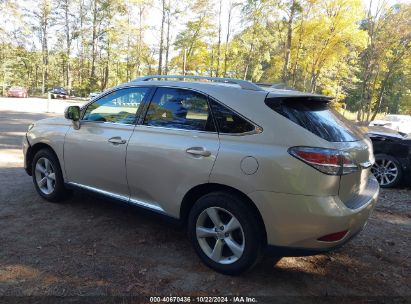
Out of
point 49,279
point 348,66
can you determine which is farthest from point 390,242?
point 348,66

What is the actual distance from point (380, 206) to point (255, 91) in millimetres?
3514

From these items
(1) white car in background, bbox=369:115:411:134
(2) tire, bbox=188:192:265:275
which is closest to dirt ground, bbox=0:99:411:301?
(2) tire, bbox=188:192:265:275

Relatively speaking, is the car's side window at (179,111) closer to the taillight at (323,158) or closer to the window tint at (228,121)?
the window tint at (228,121)

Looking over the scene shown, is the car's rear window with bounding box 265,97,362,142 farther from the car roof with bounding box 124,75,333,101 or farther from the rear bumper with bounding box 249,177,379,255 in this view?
the rear bumper with bounding box 249,177,379,255

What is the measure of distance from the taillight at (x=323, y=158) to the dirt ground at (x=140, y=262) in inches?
43.0

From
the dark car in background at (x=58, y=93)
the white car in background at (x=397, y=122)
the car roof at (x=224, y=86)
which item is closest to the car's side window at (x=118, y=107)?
the car roof at (x=224, y=86)

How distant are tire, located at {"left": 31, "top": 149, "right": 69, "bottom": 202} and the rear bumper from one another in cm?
293

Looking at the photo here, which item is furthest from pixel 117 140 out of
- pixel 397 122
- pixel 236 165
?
pixel 397 122

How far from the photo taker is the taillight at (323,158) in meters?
2.81

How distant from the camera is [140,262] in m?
3.44

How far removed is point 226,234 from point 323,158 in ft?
3.52

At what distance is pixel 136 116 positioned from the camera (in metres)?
3.95

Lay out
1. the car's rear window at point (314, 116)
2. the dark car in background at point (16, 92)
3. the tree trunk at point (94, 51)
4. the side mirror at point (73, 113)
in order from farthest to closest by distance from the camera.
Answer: the tree trunk at point (94, 51), the dark car in background at point (16, 92), the side mirror at point (73, 113), the car's rear window at point (314, 116)

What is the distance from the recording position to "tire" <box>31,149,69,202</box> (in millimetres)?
4781
